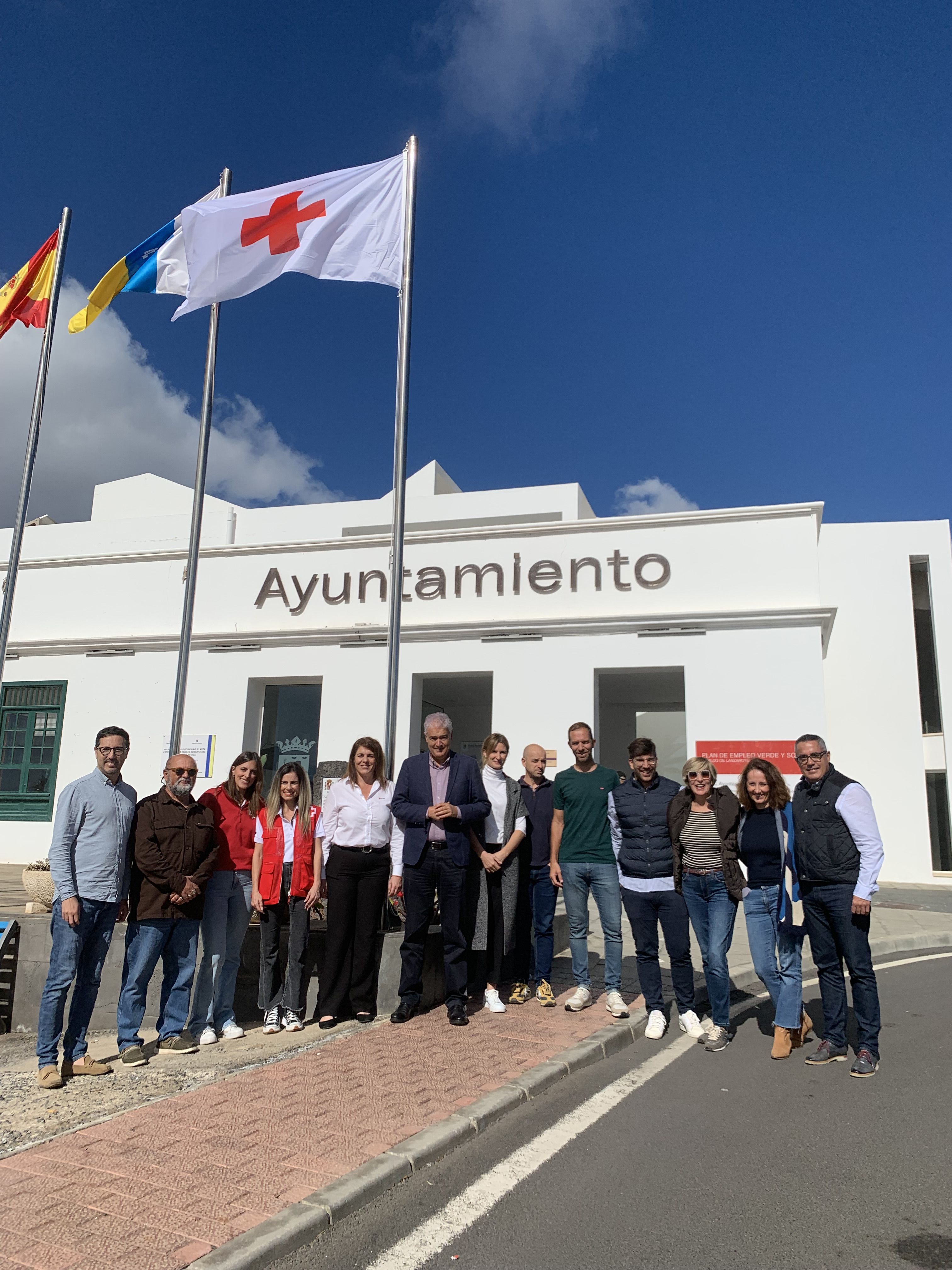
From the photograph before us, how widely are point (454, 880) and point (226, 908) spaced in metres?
1.57

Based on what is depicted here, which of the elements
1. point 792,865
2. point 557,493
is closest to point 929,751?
point 557,493

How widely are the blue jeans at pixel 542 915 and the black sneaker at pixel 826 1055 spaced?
1.96 metres

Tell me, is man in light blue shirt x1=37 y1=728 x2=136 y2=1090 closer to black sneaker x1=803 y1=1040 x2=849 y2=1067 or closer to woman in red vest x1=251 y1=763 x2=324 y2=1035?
woman in red vest x1=251 y1=763 x2=324 y2=1035

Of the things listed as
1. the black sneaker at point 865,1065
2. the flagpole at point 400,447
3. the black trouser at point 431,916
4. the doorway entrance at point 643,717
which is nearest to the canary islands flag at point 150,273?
the flagpole at point 400,447

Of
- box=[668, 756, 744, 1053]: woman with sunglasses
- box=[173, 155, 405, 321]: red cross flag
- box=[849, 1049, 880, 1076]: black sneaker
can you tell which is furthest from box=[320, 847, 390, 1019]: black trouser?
box=[173, 155, 405, 321]: red cross flag

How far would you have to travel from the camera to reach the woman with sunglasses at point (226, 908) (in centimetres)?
585

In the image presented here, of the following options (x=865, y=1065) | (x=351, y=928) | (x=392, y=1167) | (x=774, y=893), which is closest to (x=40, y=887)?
(x=351, y=928)

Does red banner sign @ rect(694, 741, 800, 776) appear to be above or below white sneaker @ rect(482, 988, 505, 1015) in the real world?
above

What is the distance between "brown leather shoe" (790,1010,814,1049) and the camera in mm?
5973

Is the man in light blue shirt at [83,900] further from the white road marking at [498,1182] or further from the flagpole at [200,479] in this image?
the flagpole at [200,479]

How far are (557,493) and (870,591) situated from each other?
33.1 ft

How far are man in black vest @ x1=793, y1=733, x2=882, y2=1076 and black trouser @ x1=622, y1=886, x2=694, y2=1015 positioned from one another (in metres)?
0.84

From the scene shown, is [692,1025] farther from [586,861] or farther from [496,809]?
[496,809]

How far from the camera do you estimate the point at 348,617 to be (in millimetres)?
18188
